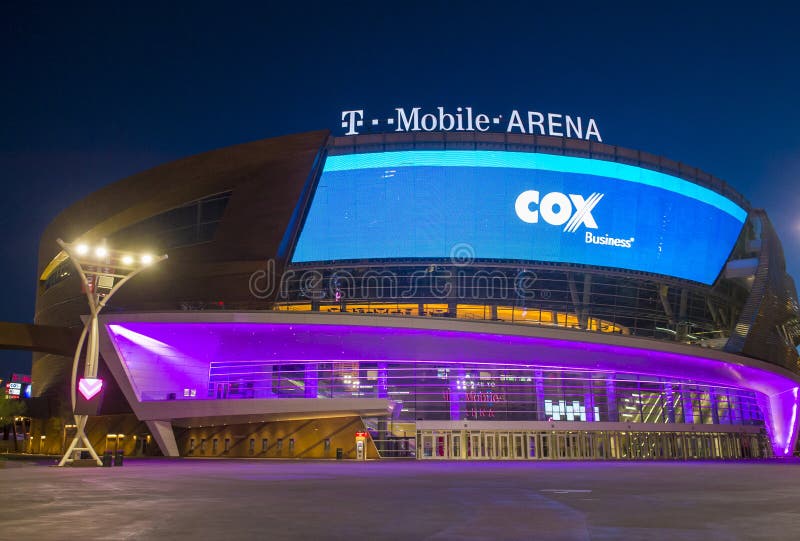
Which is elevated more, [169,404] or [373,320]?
[373,320]

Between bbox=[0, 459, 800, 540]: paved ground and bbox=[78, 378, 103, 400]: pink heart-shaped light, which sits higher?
bbox=[78, 378, 103, 400]: pink heart-shaped light

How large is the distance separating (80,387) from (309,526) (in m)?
27.1

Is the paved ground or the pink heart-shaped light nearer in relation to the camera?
the paved ground

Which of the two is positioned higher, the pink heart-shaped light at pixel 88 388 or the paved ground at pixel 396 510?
the pink heart-shaped light at pixel 88 388

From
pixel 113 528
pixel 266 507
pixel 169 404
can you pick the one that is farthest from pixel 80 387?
pixel 113 528

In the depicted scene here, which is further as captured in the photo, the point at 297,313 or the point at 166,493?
the point at 297,313

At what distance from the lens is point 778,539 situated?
9641mm

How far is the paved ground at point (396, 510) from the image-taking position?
34.2 ft

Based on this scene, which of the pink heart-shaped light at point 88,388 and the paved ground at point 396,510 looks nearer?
the paved ground at point 396,510

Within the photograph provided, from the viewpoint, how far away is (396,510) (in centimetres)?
1370

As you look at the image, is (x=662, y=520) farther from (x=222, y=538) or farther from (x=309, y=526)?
(x=222, y=538)

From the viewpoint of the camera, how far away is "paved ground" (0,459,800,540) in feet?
34.2

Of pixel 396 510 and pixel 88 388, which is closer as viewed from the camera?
pixel 396 510

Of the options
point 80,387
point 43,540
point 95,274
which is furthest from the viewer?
point 95,274
